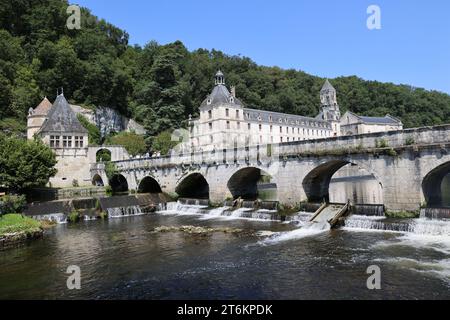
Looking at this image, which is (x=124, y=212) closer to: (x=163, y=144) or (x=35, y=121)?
(x=35, y=121)

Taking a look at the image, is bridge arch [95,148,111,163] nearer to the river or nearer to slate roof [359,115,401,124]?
the river

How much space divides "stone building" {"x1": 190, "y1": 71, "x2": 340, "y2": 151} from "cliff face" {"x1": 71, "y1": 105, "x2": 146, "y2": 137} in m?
13.2

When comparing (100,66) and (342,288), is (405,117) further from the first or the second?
(342,288)

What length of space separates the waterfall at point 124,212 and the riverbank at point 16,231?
9.39 meters

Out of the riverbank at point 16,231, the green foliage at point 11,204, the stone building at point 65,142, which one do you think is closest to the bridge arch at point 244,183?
the riverbank at point 16,231

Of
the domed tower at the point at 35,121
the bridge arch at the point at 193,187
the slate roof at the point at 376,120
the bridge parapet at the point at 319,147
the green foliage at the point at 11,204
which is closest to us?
the bridge parapet at the point at 319,147

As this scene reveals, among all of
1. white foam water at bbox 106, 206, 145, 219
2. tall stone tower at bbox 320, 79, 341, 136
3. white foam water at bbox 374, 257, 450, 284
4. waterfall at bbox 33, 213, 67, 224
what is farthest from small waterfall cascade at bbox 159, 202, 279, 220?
tall stone tower at bbox 320, 79, 341, 136

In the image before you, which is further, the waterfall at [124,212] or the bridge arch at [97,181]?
the bridge arch at [97,181]

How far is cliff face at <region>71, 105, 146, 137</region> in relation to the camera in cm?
6900

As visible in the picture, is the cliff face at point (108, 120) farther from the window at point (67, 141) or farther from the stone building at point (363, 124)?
the stone building at point (363, 124)

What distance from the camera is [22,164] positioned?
119 feet

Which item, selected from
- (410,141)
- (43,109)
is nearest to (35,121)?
(43,109)

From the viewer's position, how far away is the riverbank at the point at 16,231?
23.1 m

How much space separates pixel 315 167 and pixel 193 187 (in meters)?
20.5
